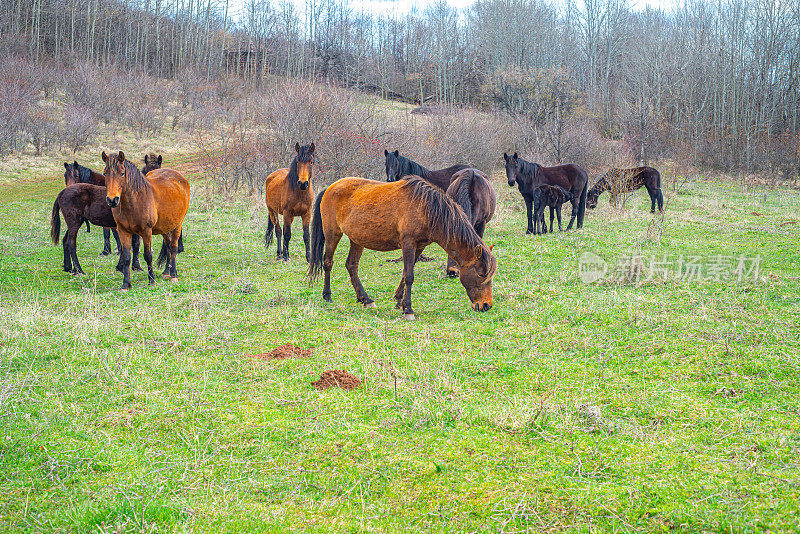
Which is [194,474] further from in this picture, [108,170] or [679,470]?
[108,170]

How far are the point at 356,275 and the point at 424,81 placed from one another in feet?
157

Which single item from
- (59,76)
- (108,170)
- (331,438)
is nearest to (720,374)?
(331,438)

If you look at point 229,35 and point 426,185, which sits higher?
point 229,35

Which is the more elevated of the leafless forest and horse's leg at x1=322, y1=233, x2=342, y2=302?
the leafless forest

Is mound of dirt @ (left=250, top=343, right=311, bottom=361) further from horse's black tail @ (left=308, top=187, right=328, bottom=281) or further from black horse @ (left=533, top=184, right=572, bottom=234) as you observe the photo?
black horse @ (left=533, top=184, right=572, bottom=234)

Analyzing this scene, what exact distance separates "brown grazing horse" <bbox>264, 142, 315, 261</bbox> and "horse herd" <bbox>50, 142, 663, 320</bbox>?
2 cm

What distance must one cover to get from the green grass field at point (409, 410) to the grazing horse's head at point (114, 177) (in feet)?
4.92

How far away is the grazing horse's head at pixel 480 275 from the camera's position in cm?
715

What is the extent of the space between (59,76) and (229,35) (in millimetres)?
24028

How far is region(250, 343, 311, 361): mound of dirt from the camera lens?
5.70m

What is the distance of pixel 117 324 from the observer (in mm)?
6664

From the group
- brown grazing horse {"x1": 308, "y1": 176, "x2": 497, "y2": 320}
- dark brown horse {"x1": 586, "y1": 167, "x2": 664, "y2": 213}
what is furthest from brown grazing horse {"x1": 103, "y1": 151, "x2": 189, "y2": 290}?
dark brown horse {"x1": 586, "y1": 167, "x2": 664, "y2": 213}

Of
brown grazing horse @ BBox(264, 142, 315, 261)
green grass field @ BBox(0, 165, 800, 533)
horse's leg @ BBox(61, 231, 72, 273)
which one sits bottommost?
green grass field @ BBox(0, 165, 800, 533)

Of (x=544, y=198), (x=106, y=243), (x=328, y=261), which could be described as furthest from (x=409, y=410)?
(x=544, y=198)
